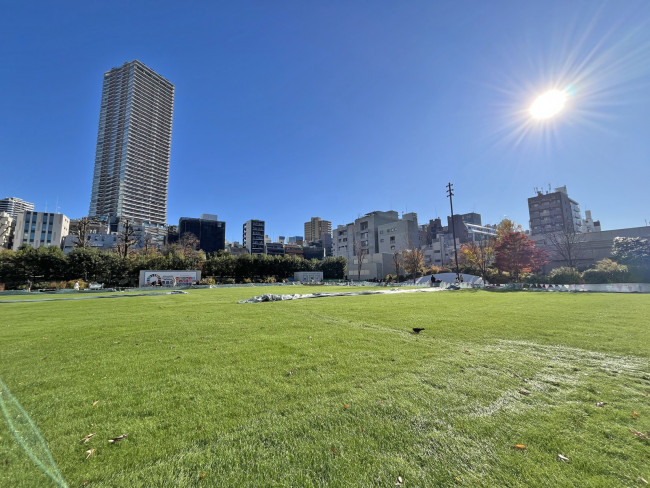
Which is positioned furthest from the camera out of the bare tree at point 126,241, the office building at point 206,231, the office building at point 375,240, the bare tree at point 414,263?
the office building at point 206,231

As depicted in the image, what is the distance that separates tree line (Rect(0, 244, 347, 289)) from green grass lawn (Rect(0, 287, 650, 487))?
39637 millimetres

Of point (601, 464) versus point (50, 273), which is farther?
point (50, 273)

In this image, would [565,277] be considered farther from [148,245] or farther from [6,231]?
[6,231]

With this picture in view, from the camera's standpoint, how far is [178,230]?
365 feet

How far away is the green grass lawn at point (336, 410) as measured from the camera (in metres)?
2.33

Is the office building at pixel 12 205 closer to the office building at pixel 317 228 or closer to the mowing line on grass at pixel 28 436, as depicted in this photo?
the office building at pixel 317 228

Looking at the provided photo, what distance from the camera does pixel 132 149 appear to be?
396 ft

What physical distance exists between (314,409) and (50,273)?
49.2 m

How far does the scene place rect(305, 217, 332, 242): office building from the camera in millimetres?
176700

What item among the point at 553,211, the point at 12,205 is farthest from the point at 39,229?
the point at 553,211

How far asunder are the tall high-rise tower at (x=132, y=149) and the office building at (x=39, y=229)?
2315cm

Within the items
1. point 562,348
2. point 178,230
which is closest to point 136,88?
point 178,230

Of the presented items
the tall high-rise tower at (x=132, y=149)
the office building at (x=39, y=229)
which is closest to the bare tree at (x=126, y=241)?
the office building at (x=39, y=229)

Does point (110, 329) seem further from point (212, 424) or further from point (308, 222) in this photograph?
point (308, 222)
